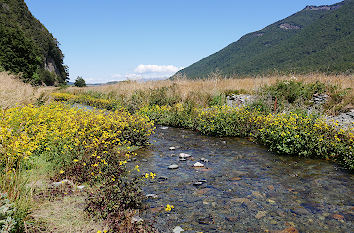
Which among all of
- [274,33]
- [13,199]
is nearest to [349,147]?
[13,199]

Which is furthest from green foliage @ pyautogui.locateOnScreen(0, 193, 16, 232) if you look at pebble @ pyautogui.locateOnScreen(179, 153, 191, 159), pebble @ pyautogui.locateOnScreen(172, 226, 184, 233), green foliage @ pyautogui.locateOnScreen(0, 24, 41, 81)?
green foliage @ pyautogui.locateOnScreen(0, 24, 41, 81)

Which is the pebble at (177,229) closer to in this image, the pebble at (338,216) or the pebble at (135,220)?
the pebble at (135,220)

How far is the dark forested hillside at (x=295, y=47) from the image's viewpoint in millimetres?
57031

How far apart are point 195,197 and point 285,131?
363cm

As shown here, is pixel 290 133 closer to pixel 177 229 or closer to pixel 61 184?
pixel 177 229

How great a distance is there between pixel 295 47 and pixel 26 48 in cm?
8160

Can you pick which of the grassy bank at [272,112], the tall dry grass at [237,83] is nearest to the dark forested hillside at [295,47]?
the tall dry grass at [237,83]

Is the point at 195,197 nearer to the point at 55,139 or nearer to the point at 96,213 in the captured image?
the point at 96,213

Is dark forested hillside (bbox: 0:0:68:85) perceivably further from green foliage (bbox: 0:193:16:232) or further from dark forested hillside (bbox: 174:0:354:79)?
dark forested hillside (bbox: 174:0:354:79)

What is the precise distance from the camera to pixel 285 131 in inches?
243

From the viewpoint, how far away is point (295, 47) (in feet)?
267

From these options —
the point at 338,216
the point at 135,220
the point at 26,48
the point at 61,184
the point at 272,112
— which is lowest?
the point at 338,216

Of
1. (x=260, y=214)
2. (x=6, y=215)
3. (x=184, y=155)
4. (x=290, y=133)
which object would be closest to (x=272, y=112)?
(x=290, y=133)

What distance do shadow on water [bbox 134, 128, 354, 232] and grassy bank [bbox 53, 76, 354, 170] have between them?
0.48 meters
